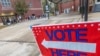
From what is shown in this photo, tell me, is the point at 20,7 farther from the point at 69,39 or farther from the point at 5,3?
the point at 69,39

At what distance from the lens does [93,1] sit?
26141 millimetres

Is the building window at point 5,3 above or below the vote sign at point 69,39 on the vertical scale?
above

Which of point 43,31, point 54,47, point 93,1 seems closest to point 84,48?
point 54,47

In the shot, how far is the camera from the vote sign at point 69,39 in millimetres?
1465

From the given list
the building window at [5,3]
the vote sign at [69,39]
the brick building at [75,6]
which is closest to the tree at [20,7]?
the building window at [5,3]

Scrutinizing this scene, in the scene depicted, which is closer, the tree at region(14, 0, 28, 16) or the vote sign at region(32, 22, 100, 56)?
the vote sign at region(32, 22, 100, 56)

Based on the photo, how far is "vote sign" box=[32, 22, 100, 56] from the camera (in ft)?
4.81

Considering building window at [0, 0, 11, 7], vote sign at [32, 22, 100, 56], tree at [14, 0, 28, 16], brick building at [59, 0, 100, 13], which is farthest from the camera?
building window at [0, 0, 11, 7]

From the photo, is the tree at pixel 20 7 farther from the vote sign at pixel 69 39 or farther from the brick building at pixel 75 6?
the vote sign at pixel 69 39

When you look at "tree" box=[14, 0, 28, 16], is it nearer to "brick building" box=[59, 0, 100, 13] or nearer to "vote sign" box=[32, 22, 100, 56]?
"brick building" box=[59, 0, 100, 13]

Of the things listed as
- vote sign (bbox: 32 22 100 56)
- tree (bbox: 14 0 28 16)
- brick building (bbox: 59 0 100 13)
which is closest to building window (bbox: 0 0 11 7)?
tree (bbox: 14 0 28 16)

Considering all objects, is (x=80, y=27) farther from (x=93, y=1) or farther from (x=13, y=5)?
(x=13, y=5)

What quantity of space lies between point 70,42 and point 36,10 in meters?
43.2

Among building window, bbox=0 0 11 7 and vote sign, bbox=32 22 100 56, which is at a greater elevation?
building window, bbox=0 0 11 7
